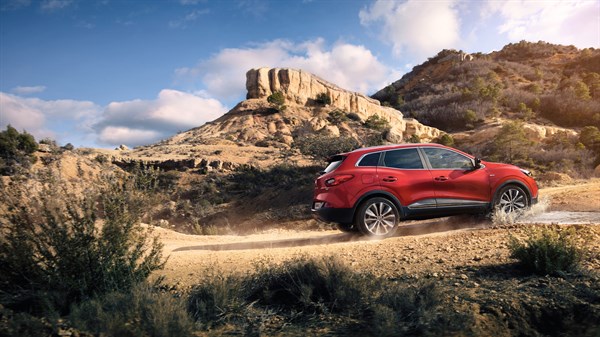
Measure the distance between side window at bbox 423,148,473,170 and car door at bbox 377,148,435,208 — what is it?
10.3 inches

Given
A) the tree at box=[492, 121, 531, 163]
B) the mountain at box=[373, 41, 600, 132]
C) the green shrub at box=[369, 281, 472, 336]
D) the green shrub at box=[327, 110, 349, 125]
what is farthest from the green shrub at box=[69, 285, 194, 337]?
the mountain at box=[373, 41, 600, 132]

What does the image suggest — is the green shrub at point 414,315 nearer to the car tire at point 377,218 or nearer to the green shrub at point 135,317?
the green shrub at point 135,317

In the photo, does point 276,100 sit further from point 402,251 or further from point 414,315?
point 414,315

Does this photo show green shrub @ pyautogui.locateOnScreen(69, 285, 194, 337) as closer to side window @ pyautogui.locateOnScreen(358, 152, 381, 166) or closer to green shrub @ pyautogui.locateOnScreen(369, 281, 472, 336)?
green shrub @ pyautogui.locateOnScreen(369, 281, 472, 336)

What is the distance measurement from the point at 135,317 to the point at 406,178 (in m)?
5.41

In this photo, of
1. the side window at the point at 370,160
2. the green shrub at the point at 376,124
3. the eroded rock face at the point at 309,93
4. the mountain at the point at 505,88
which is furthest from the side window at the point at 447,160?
the mountain at the point at 505,88

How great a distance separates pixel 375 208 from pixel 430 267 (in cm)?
237

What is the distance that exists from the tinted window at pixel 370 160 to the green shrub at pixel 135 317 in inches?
183

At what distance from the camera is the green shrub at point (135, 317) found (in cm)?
302

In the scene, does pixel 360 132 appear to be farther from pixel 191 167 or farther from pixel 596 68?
pixel 596 68

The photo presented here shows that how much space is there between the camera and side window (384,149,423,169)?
7496mm

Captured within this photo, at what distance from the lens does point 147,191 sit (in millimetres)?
4980

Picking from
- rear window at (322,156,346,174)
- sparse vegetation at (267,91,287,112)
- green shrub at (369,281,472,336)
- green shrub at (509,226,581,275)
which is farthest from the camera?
sparse vegetation at (267,91,287,112)

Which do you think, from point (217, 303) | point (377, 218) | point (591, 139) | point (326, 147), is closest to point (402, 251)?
point (377, 218)
